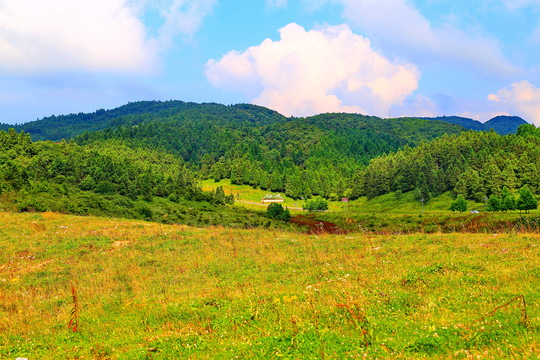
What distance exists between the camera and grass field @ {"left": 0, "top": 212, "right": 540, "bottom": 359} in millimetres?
6672

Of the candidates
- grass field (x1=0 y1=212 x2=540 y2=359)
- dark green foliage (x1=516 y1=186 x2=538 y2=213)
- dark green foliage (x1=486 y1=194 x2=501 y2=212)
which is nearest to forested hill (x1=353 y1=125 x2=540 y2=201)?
dark green foliage (x1=486 y1=194 x2=501 y2=212)

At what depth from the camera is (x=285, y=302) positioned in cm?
926

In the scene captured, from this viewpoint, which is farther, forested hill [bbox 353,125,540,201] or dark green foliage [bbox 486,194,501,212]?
forested hill [bbox 353,125,540,201]

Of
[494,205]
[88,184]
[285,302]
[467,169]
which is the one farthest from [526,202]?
[88,184]

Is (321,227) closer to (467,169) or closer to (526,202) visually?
(526,202)

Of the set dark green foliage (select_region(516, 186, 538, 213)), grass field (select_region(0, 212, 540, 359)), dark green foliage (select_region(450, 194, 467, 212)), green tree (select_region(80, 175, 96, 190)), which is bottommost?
dark green foliage (select_region(450, 194, 467, 212))

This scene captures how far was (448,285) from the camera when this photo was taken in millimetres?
9516

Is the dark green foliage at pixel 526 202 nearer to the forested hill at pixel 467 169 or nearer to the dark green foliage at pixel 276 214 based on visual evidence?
the forested hill at pixel 467 169

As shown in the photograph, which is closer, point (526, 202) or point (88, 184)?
point (88, 184)

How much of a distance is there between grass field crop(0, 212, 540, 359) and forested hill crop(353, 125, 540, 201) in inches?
5872

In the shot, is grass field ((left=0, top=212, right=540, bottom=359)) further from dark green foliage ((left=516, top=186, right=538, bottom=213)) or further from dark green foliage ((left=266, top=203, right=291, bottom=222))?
dark green foliage ((left=516, top=186, right=538, bottom=213))

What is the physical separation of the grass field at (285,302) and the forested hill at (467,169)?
149m

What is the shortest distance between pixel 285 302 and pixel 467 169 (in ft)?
561

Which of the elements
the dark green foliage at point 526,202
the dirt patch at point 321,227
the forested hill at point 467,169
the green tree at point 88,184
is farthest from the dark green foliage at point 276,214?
the forested hill at point 467,169
